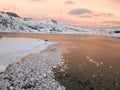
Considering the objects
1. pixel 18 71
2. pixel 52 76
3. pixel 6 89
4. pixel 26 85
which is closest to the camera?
pixel 6 89

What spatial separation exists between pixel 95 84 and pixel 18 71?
7.95 metres

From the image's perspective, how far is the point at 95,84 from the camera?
15586 mm

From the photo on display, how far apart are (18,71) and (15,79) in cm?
299

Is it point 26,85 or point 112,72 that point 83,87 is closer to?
point 26,85

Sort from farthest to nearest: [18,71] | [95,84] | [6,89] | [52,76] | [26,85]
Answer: [18,71]
[52,76]
[95,84]
[26,85]
[6,89]

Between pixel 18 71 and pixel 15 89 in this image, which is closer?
pixel 15 89

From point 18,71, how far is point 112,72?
9849 mm

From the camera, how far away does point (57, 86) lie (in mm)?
14734

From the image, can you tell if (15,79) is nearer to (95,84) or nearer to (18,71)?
(18,71)

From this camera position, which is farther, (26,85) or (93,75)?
(93,75)

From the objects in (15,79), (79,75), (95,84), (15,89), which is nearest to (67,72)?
(79,75)

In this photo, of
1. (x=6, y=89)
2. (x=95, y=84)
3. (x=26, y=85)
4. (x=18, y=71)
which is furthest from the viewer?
(x=18, y=71)

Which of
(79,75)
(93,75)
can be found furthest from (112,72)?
(79,75)

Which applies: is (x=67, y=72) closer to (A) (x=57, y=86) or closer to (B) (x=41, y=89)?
(A) (x=57, y=86)
